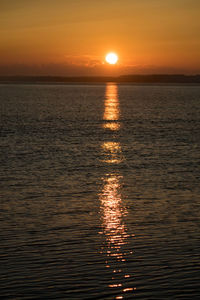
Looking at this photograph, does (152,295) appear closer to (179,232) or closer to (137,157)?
(179,232)

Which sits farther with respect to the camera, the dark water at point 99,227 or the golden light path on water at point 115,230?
the golden light path on water at point 115,230

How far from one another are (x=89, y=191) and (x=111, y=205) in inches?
118

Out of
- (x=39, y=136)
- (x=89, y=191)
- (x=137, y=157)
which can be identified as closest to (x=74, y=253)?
(x=89, y=191)

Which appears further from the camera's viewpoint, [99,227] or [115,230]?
[99,227]

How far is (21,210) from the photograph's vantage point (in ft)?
69.2

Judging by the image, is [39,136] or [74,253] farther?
[39,136]

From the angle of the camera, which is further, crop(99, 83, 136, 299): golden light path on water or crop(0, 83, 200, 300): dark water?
crop(99, 83, 136, 299): golden light path on water

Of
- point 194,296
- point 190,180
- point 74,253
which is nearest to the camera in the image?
point 194,296

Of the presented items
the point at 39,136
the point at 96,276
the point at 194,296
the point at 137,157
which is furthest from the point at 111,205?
the point at 39,136

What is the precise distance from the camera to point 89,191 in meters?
25.3

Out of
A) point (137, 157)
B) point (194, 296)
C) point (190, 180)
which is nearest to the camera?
point (194, 296)

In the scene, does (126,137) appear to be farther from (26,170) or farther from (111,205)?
(111,205)

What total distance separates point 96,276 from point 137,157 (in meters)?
25.2

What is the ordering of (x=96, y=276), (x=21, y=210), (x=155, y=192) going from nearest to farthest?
(x=96, y=276) → (x=21, y=210) → (x=155, y=192)
